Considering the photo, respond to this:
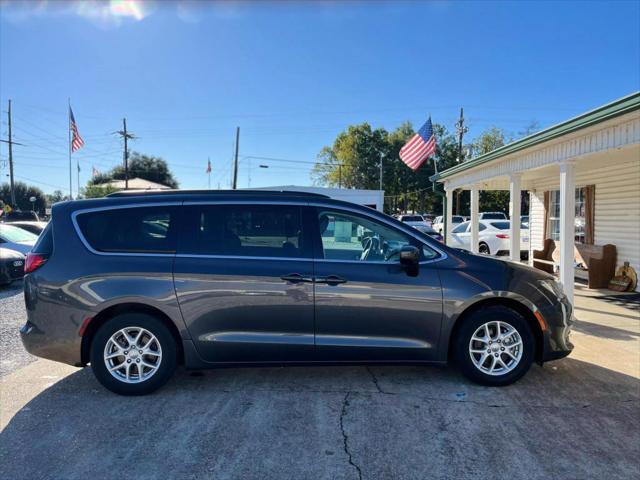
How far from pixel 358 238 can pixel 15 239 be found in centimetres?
1056

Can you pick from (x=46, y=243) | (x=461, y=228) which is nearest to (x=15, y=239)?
(x=46, y=243)

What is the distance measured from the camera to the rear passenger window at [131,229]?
12.6 feet

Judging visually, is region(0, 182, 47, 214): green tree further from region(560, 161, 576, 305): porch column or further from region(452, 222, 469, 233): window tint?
region(560, 161, 576, 305): porch column

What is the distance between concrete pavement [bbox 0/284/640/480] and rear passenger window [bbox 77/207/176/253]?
1.30 meters

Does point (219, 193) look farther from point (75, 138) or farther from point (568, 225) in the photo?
point (75, 138)

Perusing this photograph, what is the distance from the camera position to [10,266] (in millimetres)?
9648

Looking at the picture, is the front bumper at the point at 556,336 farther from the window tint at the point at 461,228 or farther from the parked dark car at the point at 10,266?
the window tint at the point at 461,228

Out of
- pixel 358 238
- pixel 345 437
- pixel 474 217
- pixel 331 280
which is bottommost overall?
pixel 345 437

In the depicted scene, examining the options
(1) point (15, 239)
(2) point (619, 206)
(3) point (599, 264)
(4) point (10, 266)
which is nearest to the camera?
(2) point (619, 206)

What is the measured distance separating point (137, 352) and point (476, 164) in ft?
28.2

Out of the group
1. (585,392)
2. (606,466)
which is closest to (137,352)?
(606,466)

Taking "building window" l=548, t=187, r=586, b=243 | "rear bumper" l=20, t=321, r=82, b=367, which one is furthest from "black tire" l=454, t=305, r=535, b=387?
"building window" l=548, t=187, r=586, b=243

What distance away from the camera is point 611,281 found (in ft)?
30.8

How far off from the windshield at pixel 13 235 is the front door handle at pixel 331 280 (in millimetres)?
10313
